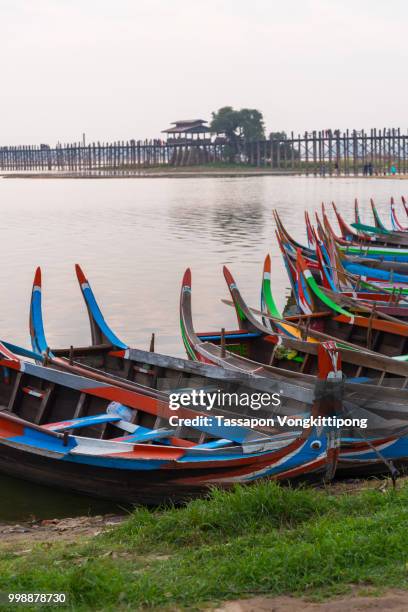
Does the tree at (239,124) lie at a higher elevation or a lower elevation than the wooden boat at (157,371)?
higher

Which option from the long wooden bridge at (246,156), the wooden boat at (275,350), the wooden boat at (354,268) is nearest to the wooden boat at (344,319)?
the wooden boat at (275,350)

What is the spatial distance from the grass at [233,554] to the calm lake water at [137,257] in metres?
2.62

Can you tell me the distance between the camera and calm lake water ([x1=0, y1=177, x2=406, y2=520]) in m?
17.6

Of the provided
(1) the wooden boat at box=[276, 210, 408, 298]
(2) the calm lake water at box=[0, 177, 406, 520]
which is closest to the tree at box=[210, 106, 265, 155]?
(2) the calm lake water at box=[0, 177, 406, 520]

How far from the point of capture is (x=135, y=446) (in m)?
7.96

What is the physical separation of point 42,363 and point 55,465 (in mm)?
1799

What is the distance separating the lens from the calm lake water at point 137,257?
17641 millimetres

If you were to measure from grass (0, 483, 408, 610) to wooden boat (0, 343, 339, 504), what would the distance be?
0.71 meters

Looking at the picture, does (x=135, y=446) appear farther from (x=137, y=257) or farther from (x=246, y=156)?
(x=246, y=156)

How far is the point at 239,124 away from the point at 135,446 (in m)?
111

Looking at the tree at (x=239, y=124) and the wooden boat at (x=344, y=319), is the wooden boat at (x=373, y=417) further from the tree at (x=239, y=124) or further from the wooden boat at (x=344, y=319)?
the tree at (x=239, y=124)

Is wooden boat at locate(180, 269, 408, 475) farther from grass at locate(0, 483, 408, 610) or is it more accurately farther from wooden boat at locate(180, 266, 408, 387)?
grass at locate(0, 483, 408, 610)

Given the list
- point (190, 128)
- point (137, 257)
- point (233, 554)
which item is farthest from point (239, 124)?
point (233, 554)

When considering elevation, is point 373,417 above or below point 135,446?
above
